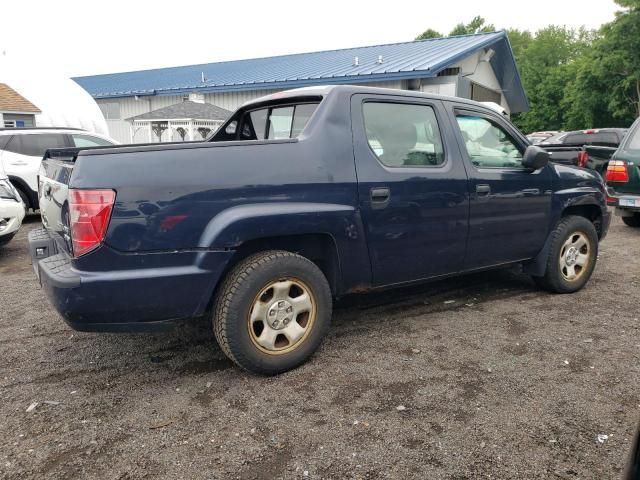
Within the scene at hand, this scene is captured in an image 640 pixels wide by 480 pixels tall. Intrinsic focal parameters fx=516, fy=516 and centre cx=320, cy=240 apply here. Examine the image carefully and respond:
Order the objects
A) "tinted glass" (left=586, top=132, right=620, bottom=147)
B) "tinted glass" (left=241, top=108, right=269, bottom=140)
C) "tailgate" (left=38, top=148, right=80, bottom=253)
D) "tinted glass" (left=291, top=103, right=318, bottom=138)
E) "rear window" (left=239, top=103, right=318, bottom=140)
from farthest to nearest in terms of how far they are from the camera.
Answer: "tinted glass" (left=586, top=132, right=620, bottom=147) < "tinted glass" (left=241, top=108, right=269, bottom=140) < "rear window" (left=239, top=103, right=318, bottom=140) < "tinted glass" (left=291, top=103, right=318, bottom=138) < "tailgate" (left=38, top=148, right=80, bottom=253)

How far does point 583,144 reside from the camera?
45.4ft

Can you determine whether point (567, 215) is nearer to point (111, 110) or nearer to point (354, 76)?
point (354, 76)

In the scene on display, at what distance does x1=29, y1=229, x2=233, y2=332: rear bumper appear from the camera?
2.75m

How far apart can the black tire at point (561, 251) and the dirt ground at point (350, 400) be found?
0.34 meters

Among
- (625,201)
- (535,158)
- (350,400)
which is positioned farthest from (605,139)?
(350,400)

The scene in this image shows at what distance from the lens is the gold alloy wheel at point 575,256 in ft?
15.9

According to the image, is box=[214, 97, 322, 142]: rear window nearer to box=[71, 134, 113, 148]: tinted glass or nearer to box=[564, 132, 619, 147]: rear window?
box=[71, 134, 113, 148]: tinted glass

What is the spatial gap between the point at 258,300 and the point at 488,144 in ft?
7.96

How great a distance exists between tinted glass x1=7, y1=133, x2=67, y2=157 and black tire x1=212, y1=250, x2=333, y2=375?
26.0ft

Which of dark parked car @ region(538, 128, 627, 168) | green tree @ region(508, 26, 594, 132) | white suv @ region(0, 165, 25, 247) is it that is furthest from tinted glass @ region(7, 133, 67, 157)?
green tree @ region(508, 26, 594, 132)

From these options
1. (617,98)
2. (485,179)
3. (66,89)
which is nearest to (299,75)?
(66,89)

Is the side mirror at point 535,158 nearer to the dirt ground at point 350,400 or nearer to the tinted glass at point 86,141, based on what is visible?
the dirt ground at point 350,400

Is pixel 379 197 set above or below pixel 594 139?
below

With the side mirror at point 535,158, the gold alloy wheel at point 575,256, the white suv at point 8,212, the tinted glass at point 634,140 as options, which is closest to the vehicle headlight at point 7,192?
the white suv at point 8,212
